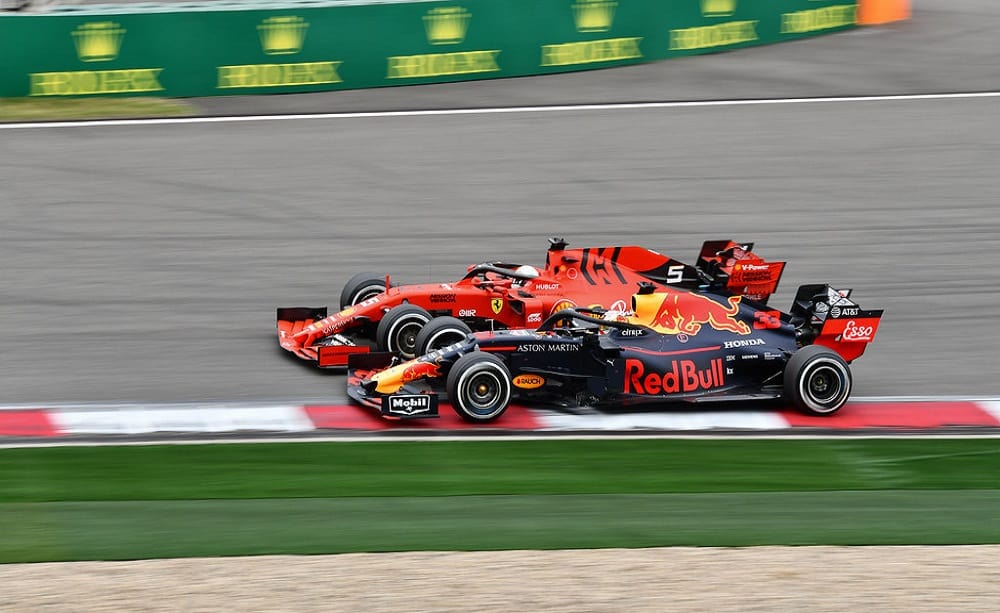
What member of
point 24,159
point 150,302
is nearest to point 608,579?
point 150,302

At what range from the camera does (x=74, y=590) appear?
27.1ft

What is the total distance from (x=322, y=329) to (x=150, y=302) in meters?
2.64

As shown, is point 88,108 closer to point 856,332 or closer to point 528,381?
point 528,381

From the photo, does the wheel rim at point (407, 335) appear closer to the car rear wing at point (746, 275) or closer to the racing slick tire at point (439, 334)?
the racing slick tire at point (439, 334)

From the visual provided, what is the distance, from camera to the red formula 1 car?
41.9 ft

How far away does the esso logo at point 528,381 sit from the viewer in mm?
11898

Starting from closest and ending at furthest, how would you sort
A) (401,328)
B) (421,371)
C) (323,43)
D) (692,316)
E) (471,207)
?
(421,371) → (692,316) → (401,328) → (471,207) → (323,43)

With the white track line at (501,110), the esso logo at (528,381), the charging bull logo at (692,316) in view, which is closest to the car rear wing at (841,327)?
the charging bull logo at (692,316)

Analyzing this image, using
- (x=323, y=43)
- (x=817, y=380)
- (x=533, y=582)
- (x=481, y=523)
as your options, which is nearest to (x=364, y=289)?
(x=817, y=380)

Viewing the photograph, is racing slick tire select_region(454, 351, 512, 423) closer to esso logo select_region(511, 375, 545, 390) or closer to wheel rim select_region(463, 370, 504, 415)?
wheel rim select_region(463, 370, 504, 415)

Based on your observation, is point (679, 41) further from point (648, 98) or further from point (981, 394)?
point (981, 394)

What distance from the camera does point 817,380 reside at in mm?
12031

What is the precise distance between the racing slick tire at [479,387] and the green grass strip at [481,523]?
1532 millimetres

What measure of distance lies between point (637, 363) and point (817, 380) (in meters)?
1.43
